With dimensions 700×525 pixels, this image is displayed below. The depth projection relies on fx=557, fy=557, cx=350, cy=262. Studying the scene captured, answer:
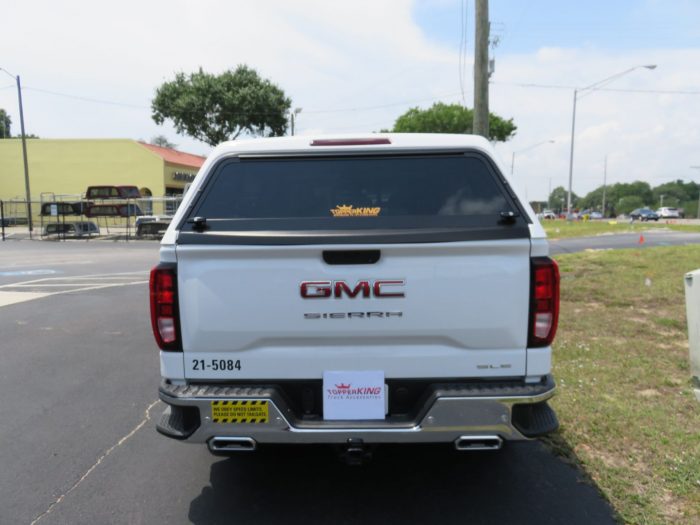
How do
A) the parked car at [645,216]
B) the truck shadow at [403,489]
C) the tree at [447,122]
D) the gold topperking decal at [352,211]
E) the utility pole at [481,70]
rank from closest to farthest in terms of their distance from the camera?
1. the gold topperking decal at [352,211]
2. the truck shadow at [403,489]
3. the utility pole at [481,70]
4. the tree at [447,122]
5. the parked car at [645,216]

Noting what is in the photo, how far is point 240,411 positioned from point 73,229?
30.0m

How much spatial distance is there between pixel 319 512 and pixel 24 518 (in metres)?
1.67

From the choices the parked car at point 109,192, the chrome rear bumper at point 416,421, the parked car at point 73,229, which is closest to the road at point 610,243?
the chrome rear bumper at point 416,421

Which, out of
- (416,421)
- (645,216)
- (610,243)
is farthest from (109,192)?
(645,216)

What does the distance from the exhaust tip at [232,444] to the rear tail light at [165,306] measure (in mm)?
512

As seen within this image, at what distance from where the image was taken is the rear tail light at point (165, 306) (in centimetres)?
280

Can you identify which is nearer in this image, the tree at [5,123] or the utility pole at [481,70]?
the utility pole at [481,70]

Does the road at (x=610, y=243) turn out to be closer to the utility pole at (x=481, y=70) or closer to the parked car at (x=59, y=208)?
the utility pole at (x=481, y=70)

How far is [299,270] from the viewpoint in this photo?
277cm

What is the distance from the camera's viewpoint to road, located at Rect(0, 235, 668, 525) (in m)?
3.17

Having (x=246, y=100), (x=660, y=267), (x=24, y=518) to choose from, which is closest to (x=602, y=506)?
(x=24, y=518)

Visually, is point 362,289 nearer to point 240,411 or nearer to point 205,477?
point 240,411

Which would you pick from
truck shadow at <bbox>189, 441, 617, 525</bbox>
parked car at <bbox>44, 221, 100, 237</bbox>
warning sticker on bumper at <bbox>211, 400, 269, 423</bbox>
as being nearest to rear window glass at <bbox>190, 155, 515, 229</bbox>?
warning sticker on bumper at <bbox>211, 400, 269, 423</bbox>

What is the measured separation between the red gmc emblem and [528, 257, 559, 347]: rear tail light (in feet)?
2.12
